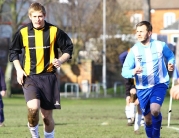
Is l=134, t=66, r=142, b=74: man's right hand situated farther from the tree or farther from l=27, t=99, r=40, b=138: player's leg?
the tree

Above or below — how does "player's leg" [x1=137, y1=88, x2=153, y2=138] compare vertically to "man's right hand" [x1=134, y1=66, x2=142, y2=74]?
below

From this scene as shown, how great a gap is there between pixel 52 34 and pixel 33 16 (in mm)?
440

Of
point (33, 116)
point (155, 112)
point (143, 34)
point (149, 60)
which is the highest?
point (143, 34)

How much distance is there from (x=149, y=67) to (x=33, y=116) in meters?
2.47

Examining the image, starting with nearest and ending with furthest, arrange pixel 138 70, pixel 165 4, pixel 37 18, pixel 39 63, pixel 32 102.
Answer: pixel 32 102 → pixel 37 18 → pixel 39 63 → pixel 138 70 → pixel 165 4

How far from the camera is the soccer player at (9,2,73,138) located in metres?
10.5

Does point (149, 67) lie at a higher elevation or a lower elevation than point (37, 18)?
lower

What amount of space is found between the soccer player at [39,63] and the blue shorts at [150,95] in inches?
68.9

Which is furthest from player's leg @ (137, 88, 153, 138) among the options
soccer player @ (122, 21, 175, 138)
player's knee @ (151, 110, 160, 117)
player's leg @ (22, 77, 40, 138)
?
player's leg @ (22, 77, 40, 138)

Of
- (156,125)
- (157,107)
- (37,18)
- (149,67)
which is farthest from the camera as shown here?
(149,67)

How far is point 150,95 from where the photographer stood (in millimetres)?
11836

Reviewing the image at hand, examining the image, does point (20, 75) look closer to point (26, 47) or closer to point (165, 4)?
point (26, 47)

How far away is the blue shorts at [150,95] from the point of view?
1173 cm

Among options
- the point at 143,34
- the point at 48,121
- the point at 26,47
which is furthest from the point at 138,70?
the point at 26,47
